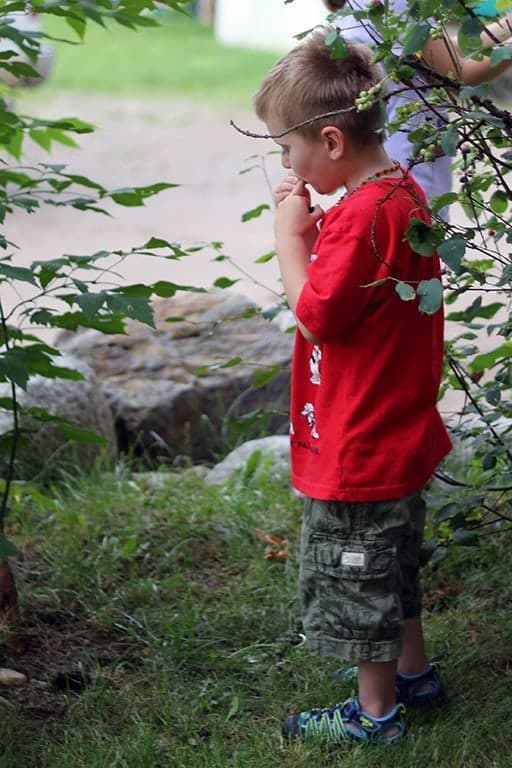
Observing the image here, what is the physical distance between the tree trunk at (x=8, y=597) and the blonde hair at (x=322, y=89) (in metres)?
1.33

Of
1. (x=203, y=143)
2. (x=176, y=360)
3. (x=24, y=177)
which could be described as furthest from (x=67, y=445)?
(x=203, y=143)

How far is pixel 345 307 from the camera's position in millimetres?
2381

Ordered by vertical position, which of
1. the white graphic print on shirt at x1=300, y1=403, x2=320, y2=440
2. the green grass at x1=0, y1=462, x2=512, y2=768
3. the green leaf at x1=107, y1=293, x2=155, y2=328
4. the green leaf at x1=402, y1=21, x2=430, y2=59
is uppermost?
the green leaf at x1=402, y1=21, x2=430, y2=59

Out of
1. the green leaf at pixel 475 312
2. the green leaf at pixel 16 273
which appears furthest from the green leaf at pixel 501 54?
the green leaf at pixel 16 273

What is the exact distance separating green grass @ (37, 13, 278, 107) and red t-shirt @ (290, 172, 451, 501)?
1276 centimetres

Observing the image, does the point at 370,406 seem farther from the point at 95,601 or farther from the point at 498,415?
the point at 95,601

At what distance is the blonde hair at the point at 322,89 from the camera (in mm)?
2475

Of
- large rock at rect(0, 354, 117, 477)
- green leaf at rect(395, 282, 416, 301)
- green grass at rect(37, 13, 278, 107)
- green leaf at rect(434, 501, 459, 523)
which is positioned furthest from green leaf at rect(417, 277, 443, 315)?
green grass at rect(37, 13, 278, 107)

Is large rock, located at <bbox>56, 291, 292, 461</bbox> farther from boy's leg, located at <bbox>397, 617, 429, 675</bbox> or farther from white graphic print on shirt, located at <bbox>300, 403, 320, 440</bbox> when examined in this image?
white graphic print on shirt, located at <bbox>300, 403, 320, 440</bbox>

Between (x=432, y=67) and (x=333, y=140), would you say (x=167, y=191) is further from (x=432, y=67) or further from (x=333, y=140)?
(x=333, y=140)

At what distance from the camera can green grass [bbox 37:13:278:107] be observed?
1764 cm

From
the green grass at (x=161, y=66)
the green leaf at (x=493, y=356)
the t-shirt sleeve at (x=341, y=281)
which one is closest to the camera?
the t-shirt sleeve at (x=341, y=281)

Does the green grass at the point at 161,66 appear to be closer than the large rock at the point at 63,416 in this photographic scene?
No

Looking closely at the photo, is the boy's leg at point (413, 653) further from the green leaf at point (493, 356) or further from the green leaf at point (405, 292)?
the green leaf at point (405, 292)
